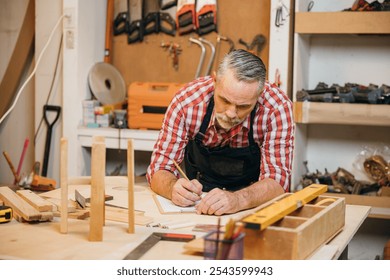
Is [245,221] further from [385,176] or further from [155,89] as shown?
[155,89]

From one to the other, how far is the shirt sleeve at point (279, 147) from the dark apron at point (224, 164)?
0.40 feet

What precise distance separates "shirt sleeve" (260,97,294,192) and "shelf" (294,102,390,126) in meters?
1.10

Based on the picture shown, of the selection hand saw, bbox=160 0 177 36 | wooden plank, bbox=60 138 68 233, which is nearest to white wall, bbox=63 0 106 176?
hand saw, bbox=160 0 177 36

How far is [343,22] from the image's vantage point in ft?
13.3

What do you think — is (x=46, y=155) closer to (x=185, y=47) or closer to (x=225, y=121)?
(x=185, y=47)

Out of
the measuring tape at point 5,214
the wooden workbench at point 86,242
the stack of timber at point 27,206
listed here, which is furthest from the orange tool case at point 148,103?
the measuring tape at point 5,214

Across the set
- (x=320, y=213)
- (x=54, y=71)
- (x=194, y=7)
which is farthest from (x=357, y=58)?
(x=320, y=213)

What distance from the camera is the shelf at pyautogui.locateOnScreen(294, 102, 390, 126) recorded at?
13.0 ft

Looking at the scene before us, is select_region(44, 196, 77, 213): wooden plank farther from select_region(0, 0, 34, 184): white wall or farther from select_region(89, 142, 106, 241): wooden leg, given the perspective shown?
select_region(0, 0, 34, 184): white wall

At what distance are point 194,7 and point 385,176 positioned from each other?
1793 millimetres

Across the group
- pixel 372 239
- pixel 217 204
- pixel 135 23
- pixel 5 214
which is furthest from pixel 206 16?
pixel 5 214

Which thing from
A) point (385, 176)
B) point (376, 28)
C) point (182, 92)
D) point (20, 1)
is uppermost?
point (20, 1)

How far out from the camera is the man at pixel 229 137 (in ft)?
8.71

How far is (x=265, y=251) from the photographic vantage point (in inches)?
73.5
